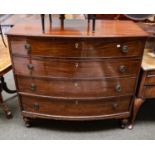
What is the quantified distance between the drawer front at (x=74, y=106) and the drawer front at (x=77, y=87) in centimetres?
7

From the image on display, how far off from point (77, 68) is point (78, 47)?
0.17 m

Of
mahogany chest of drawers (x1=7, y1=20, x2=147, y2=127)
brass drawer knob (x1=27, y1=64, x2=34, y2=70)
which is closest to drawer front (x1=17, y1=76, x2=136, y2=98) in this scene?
mahogany chest of drawers (x1=7, y1=20, x2=147, y2=127)

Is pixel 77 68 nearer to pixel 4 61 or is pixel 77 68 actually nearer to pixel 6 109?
pixel 4 61

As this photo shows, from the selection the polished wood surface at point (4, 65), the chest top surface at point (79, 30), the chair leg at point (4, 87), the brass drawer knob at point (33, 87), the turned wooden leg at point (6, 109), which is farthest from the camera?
the chair leg at point (4, 87)

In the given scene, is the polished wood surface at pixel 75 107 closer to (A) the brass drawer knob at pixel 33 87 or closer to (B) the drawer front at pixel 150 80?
(A) the brass drawer knob at pixel 33 87

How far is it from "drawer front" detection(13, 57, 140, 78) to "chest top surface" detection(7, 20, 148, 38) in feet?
0.66

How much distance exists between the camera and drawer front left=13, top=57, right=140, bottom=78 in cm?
151

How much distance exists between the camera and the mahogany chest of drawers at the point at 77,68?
56.4 inches

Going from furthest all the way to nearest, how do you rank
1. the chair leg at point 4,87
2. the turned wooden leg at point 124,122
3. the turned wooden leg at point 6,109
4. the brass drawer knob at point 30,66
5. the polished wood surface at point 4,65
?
the chair leg at point 4,87 → the turned wooden leg at point 6,109 → the turned wooden leg at point 124,122 → the polished wood surface at point 4,65 → the brass drawer knob at point 30,66

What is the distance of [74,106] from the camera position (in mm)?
1732

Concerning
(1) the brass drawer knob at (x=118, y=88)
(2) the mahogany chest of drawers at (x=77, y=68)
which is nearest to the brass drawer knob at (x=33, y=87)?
(2) the mahogany chest of drawers at (x=77, y=68)

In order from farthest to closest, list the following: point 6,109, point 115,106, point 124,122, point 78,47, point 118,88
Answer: point 6,109 < point 124,122 < point 115,106 < point 118,88 < point 78,47

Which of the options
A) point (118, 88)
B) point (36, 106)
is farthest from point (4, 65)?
point (118, 88)
